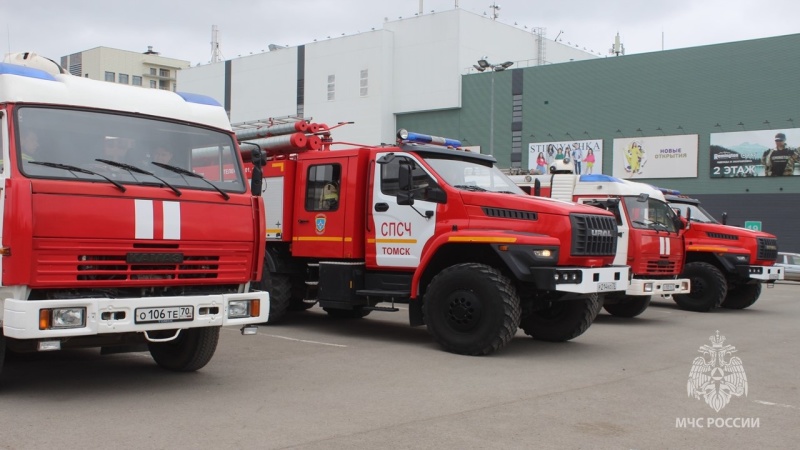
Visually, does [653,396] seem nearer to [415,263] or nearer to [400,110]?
[415,263]

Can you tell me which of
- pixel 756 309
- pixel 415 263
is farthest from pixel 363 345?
pixel 756 309

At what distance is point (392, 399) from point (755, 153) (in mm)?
38402

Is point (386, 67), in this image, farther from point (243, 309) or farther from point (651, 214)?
point (243, 309)

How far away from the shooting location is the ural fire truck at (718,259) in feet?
53.8

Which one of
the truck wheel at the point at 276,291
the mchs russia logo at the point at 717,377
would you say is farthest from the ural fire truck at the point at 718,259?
the truck wheel at the point at 276,291

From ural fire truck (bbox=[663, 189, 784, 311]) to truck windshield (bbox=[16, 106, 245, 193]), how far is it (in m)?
11.2

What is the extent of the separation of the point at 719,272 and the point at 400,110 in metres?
38.1

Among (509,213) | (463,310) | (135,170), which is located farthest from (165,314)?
(509,213)

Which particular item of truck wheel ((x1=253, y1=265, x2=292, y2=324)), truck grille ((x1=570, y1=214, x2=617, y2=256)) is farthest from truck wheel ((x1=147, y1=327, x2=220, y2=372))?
truck grille ((x1=570, y1=214, x2=617, y2=256))

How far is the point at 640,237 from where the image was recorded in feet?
46.8

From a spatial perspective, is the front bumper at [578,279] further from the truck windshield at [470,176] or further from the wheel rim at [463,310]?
the truck windshield at [470,176]

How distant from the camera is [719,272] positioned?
53.7 ft

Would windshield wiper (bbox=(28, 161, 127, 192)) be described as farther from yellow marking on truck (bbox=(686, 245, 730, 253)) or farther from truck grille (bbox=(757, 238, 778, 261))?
truck grille (bbox=(757, 238, 778, 261))

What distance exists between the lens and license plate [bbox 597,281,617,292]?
9.79m
